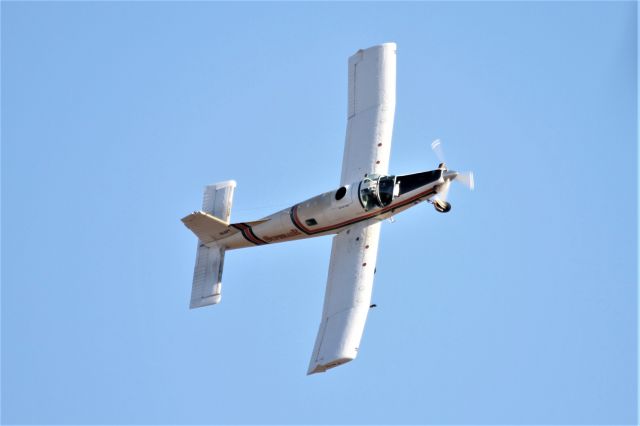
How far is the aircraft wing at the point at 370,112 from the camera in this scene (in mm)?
38250

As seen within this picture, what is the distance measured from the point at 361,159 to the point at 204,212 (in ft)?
16.9

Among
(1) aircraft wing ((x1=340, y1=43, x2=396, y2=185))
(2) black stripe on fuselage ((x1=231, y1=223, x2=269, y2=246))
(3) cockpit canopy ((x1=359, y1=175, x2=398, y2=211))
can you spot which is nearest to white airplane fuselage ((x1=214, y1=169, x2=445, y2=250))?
(3) cockpit canopy ((x1=359, y1=175, x2=398, y2=211))

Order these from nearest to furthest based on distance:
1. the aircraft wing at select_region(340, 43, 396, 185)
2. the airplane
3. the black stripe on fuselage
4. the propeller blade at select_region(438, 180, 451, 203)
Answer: the airplane, the propeller blade at select_region(438, 180, 451, 203), the aircraft wing at select_region(340, 43, 396, 185), the black stripe on fuselage

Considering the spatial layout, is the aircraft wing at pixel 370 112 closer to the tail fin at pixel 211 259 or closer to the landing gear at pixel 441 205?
the landing gear at pixel 441 205

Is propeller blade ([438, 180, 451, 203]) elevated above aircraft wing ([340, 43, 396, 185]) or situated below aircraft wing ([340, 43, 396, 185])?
below

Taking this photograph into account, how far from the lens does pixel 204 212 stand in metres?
38.4

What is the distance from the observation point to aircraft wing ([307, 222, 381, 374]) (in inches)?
1351

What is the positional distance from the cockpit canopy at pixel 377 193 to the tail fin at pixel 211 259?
4.52 m

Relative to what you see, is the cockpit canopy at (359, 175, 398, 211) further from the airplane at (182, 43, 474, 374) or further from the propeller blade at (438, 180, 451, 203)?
the propeller blade at (438, 180, 451, 203)

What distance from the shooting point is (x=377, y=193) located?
36.6 m

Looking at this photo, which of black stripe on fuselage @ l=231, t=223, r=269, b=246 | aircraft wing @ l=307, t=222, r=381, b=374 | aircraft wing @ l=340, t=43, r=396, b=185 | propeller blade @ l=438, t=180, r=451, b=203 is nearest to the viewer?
aircraft wing @ l=307, t=222, r=381, b=374

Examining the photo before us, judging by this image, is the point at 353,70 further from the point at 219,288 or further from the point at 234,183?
the point at 219,288

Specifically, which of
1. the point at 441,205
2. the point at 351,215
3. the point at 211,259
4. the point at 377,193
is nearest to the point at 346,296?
the point at 351,215

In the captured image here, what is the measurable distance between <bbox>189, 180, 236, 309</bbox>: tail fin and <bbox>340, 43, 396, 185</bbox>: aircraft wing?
3699 mm
